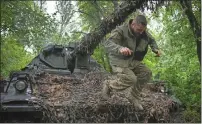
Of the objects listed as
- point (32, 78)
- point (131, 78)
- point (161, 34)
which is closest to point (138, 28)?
point (131, 78)

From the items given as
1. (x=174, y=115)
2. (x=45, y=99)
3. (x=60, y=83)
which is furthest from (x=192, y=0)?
(x=45, y=99)

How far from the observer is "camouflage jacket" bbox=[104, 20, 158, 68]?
538cm

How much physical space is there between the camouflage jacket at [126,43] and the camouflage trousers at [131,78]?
0.31 ft

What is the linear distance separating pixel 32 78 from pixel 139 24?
8.53 ft

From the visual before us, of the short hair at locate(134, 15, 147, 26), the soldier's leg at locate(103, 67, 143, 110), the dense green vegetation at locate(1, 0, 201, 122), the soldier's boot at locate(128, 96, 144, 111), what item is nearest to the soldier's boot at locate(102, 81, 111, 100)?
the soldier's leg at locate(103, 67, 143, 110)

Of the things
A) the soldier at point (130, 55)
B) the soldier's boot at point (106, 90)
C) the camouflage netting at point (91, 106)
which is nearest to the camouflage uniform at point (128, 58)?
the soldier at point (130, 55)

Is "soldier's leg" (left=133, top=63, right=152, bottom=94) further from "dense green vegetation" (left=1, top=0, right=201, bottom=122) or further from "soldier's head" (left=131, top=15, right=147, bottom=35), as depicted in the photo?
"soldier's head" (left=131, top=15, right=147, bottom=35)

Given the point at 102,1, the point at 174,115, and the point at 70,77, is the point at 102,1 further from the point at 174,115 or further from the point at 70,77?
the point at 174,115

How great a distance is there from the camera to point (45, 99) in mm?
6152

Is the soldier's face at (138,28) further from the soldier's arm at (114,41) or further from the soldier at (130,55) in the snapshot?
the soldier's arm at (114,41)

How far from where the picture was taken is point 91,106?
234 inches

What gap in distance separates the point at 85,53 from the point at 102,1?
10966 millimetres

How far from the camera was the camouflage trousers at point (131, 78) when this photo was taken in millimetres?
5480

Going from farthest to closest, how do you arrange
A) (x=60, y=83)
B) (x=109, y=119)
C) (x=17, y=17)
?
1. (x=17, y=17)
2. (x=60, y=83)
3. (x=109, y=119)
